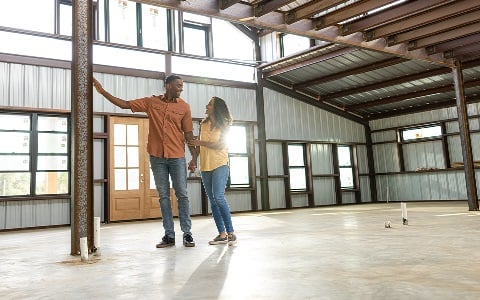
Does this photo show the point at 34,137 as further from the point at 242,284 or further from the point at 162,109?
the point at 242,284

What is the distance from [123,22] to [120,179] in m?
4.23

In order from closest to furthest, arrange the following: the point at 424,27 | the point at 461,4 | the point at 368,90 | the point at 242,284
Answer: the point at 242,284, the point at 461,4, the point at 424,27, the point at 368,90

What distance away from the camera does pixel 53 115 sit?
9.49 m

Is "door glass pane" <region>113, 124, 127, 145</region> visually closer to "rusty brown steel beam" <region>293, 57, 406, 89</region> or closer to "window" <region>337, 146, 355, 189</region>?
"rusty brown steel beam" <region>293, 57, 406, 89</region>

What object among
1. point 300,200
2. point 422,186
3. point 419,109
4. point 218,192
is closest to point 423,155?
point 422,186

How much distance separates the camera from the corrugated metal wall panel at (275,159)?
13249 mm

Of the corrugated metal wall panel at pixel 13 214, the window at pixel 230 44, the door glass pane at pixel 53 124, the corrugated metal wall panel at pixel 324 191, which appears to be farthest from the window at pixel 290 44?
the corrugated metal wall panel at pixel 13 214

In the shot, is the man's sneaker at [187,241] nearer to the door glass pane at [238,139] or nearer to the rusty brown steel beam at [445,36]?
the rusty brown steel beam at [445,36]

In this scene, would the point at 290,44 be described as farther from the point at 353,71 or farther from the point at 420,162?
the point at 420,162

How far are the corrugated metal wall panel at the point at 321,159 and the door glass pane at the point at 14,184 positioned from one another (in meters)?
9.07

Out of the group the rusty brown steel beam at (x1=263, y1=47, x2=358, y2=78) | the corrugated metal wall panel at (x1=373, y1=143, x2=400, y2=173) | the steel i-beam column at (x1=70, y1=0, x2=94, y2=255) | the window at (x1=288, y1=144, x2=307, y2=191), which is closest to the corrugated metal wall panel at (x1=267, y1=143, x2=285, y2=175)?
the window at (x1=288, y1=144, x2=307, y2=191)

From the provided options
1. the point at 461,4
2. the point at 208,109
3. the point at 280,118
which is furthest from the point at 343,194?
the point at 208,109

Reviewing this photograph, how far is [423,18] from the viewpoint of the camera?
5.96 metres

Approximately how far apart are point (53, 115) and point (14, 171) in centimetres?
152
